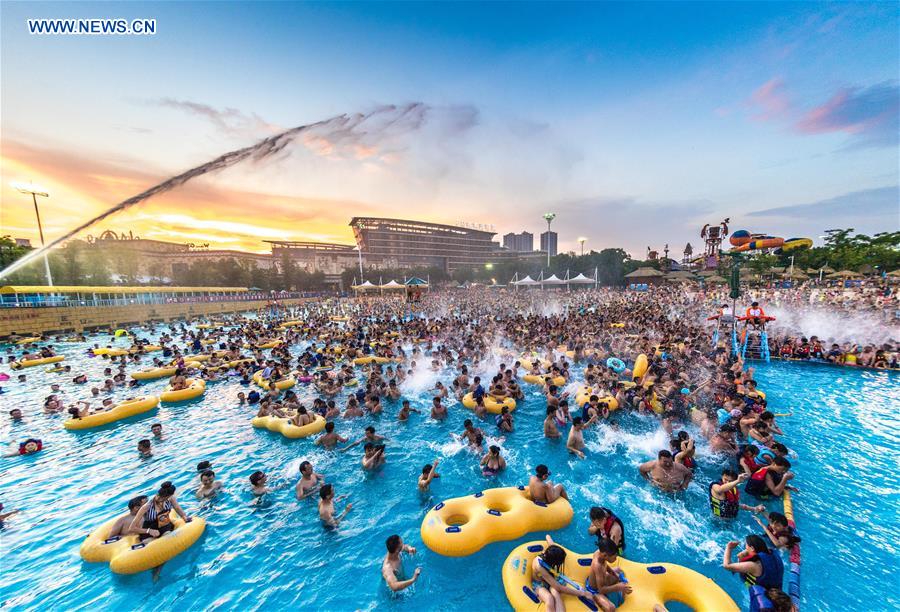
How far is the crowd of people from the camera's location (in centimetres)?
533

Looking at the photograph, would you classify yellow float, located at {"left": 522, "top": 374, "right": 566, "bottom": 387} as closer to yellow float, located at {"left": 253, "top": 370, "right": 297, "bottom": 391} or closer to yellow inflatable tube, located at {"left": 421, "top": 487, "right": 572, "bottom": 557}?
yellow inflatable tube, located at {"left": 421, "top": 487, "right": 572, "bottom": 557}

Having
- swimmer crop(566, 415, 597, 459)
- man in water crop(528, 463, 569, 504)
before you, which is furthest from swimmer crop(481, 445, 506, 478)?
swimmer crop(566, 415, 597, 459)

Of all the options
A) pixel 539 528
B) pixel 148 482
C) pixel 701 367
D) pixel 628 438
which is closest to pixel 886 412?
pixel 701 367

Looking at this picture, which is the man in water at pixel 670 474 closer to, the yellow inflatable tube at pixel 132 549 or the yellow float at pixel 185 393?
the yellow inflatable tube at pixel 132 549

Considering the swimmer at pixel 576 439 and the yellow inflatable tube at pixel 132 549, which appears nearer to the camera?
the yellow inflatable tube at pixel 132 549

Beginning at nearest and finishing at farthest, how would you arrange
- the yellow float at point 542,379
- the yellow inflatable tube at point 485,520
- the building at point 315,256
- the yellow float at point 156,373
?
the yellow inflatable tube at point 485,520, the yellow float at point 542,379, the yellow float at point 156,373, the building at point 315,256

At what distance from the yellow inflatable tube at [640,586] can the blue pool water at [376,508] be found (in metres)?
0.64

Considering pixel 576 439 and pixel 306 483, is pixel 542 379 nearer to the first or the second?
pixel 576 439

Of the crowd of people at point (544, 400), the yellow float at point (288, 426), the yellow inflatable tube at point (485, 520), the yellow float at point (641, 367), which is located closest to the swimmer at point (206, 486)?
the crowd of people at point (544, 400)

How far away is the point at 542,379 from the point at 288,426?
9.26m

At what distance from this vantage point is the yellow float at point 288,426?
1009 cm

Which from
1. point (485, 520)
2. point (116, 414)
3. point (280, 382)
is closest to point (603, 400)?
point (485, 520)

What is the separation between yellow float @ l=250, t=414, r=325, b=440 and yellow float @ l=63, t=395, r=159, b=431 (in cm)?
494

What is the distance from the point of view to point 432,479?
8000 mm
